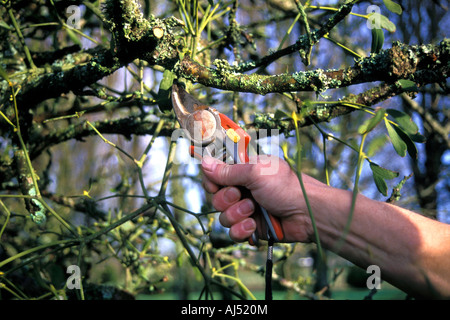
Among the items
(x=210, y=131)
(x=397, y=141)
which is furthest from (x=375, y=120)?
(x=210, y=131)

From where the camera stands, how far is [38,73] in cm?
124

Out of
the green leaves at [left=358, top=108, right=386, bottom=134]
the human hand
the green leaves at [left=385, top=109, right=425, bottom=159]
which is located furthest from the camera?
the human hand

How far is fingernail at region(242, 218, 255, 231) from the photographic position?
98cm

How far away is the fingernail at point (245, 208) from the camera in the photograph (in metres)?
0.98

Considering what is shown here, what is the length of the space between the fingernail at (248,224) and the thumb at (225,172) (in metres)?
0.11

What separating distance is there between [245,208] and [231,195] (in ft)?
0.17

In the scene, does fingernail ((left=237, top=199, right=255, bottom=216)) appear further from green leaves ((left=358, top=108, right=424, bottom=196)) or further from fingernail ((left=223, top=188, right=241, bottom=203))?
green leaves ((left=358, top=108, right=424, bottom=196))

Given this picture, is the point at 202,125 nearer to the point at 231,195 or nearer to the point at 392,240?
the point at 231,195

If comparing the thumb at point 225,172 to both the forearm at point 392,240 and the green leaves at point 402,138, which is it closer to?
the forearm at point 392,240

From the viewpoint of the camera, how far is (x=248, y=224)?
3.22 ft

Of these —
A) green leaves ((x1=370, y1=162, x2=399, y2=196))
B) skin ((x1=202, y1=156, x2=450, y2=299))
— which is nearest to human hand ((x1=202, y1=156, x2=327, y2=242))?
skin ((x1=202, y1=156, x2=450, y2=299))

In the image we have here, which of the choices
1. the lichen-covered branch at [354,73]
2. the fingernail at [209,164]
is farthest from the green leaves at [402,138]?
the fingernail at [209,164]

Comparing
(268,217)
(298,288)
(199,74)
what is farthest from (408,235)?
(298,288)
